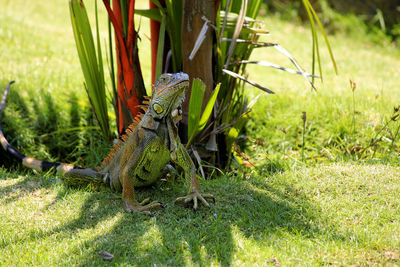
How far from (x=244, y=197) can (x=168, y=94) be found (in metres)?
0.93

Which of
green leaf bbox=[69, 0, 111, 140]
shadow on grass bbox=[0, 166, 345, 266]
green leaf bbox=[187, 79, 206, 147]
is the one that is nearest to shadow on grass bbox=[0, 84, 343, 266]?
shadow on grass bbox=[0, 166, 345, 266]

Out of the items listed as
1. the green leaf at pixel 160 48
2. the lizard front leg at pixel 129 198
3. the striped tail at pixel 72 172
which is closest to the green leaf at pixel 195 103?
the lizard front leg at pixel 129 198

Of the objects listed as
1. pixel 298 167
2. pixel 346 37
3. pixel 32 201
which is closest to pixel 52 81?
pixel 32 201

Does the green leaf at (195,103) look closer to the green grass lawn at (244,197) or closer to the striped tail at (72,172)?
the green grass lawn at (244,197)

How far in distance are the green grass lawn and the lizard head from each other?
2.19 feet

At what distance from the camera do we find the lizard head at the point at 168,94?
267cm

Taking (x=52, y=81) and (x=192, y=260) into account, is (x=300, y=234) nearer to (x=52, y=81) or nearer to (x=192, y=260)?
(x=192, y=260)

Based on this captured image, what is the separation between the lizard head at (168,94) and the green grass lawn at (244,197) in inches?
26.3

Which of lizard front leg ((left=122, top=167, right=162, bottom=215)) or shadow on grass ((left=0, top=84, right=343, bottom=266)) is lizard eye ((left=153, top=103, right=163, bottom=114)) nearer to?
lizard front leg ((left=122, top=167, right=162, bottom=215))

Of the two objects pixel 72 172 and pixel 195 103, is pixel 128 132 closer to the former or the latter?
pixel 195 103

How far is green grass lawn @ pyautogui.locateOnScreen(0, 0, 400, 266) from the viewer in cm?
242

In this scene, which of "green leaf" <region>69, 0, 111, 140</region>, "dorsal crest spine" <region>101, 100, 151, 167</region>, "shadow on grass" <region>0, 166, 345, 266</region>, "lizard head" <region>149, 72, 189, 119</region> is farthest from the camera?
"green leaf" <region>69, 0, 111, 140</region>

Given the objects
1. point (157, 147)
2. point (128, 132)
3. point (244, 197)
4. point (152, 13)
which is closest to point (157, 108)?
point (157, 147)

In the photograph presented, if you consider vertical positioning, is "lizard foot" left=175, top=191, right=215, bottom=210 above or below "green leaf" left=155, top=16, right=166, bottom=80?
below
